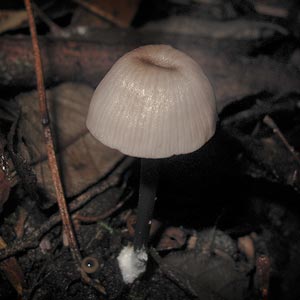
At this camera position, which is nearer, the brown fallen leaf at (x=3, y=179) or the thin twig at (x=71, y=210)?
the brown fallen leaf at (x=3, y=179)

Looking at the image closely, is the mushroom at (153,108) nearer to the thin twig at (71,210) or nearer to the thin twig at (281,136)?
the thin twig at (71,210)

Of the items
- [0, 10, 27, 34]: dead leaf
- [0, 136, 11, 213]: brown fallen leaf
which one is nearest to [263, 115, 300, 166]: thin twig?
[0, 136, 11, 213]: brown fallen leaf

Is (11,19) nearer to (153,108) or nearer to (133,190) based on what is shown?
(133,190)

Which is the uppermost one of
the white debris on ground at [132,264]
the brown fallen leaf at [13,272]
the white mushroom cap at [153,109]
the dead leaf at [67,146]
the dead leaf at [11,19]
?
the white mushroom cap at [153,109]

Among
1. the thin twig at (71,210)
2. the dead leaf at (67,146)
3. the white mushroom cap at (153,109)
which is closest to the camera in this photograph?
the white mushroom cap at (153,109)

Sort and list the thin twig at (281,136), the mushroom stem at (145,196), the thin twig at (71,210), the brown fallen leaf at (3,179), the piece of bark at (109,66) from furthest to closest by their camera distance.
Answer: the piece of bark at (109,66)
the thin twig at (281,136)
the thin twig at (71,210)
the brown fallen leaf at (3,179)
the mushroom stem at (145,196)

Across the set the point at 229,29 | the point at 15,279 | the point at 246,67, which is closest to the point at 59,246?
the point at 15,279

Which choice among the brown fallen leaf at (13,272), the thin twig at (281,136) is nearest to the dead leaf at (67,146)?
the brown fallen leaf at (13,272)

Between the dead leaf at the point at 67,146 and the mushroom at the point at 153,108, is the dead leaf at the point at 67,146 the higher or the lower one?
the lower one
